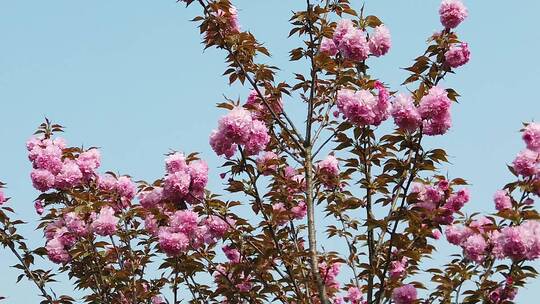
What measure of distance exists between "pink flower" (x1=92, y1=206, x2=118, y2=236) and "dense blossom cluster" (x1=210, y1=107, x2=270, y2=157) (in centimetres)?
138

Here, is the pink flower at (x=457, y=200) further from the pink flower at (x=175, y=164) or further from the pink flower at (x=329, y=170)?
the pink flower at (x=175, y=164)

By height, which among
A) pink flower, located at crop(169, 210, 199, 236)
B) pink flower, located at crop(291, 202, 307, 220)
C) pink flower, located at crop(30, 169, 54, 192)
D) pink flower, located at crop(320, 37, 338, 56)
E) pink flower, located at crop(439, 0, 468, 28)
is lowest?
pink flower, located at crop(169, 210, 199, 236)

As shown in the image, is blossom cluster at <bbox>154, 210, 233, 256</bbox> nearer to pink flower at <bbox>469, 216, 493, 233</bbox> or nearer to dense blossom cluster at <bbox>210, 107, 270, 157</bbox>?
dense blossom cluster at <bbox>210, 107, 270, 157</bbox>

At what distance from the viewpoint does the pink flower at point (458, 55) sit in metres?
5.95

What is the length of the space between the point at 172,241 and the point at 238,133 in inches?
38.4

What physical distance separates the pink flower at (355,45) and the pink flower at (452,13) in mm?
712

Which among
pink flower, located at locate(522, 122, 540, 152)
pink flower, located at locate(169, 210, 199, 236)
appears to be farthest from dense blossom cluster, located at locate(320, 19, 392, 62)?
pink flower, located at locate(169, 210, 199, 236)

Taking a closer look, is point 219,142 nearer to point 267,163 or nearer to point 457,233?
point 267,163

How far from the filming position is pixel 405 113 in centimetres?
489

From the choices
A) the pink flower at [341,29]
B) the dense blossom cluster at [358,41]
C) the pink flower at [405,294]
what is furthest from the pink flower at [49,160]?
the pink flower at [405,294]

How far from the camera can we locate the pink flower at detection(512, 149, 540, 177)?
5.70 m

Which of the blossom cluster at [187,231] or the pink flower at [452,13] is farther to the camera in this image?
the pink flower at [452,13]

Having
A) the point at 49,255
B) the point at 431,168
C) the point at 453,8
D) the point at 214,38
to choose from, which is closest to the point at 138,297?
the point at 49,255

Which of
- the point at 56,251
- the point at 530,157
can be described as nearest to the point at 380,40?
the point at 530,157
